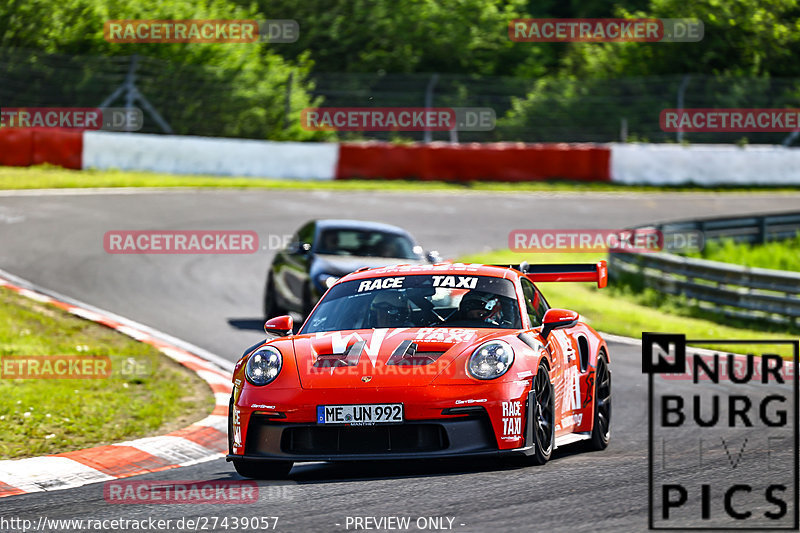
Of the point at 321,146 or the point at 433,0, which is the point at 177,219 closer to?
the point at 321,146

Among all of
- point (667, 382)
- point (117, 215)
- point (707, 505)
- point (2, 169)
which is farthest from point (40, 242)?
point (707, 505)

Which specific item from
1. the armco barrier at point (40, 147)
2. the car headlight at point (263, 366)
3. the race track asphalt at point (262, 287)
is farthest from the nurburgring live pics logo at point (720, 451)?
the armco barrier at point (40, 147)

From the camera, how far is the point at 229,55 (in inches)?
1388

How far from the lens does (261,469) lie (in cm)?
707

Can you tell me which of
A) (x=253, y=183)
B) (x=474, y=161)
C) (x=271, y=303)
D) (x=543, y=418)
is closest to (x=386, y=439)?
(x=543, y=418)

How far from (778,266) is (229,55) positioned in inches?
746

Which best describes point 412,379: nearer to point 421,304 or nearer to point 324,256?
point 421,304

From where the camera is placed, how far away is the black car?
14320 mm

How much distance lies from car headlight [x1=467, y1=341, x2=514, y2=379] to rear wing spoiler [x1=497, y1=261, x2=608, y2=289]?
6.19 ft

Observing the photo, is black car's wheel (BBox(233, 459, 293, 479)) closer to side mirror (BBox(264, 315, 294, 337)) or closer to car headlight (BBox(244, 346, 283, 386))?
car headlight (BBox(244, 346, 283, 386))

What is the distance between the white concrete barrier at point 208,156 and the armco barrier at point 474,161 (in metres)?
0.75

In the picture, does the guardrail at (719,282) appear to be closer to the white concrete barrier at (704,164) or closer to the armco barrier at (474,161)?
the armco barrier at (474,161)

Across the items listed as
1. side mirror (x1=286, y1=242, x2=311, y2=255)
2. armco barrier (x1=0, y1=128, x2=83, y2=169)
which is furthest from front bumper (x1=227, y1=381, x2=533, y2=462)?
armco barrier (x1=0, y1=128, x2=83, y2=169)

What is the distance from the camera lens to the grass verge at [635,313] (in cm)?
1605
